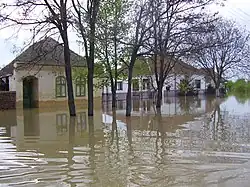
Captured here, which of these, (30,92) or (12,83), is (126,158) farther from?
(12,83)

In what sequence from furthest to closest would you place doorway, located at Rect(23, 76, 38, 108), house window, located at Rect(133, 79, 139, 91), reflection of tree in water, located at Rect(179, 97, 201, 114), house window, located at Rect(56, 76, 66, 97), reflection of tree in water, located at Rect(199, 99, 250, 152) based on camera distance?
1. house window, located at Rect(133, 79, 139, 91)
2. house window, located at Rect(56, 76, 66, 97)
3. doorway, located at Rect(23, 76, 38, 108)
4. reflection of tree in water, located at Rect(179, 97, 201, 114)
5. reflection of tree in water, located at Rect(199, 99, 250, 152)

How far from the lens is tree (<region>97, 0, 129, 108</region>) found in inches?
789

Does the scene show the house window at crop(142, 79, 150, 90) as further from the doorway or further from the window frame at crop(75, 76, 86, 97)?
the doorway

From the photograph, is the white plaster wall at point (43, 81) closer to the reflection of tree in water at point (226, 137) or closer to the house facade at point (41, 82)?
the house facade at point (41, 82)

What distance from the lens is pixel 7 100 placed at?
105ft

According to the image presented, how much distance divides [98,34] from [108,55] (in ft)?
34.7

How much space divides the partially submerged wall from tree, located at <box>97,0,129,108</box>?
7667 millimetres

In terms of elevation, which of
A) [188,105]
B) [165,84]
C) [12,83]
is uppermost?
[165,84]

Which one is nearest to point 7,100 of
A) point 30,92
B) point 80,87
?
point 30,92

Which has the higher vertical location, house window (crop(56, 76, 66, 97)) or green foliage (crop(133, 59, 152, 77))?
green foliage (crop(133, 59, 152, 77))

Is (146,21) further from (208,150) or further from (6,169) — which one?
(6,169)

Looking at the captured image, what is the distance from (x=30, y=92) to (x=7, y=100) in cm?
334

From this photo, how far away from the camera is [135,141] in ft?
42.4

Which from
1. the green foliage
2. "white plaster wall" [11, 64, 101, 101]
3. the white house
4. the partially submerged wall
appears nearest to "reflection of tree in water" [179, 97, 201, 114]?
the white house
